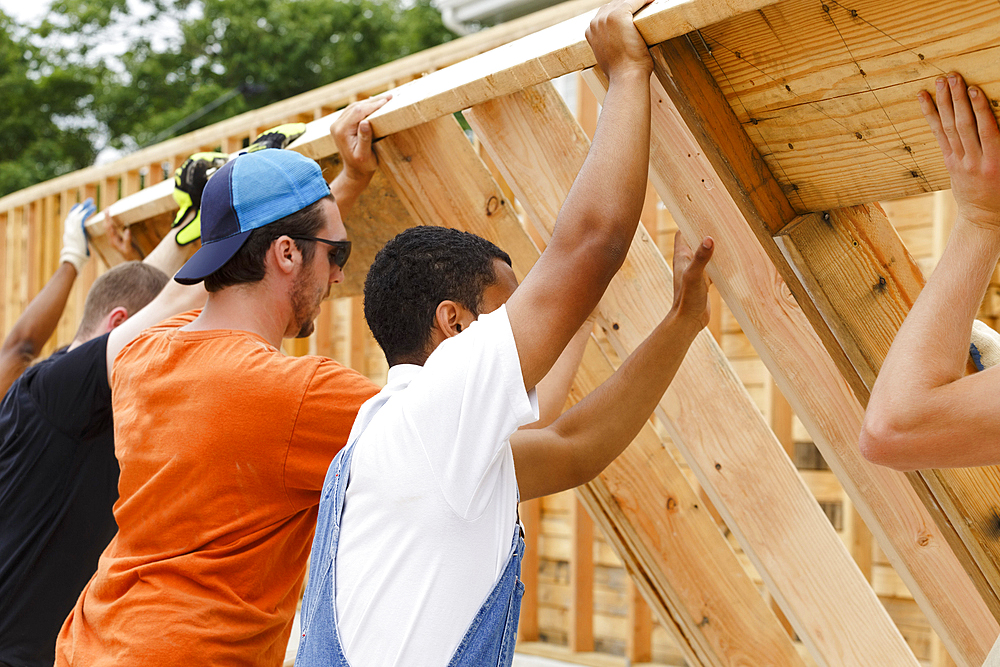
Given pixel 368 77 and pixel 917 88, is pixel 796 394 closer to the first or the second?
pixel 917 88

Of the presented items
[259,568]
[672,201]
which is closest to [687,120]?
[672,201]

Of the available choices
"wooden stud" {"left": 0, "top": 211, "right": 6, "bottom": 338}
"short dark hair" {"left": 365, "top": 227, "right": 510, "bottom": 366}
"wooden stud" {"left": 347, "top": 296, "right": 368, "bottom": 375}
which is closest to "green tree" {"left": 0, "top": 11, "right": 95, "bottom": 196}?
"wooden stud" {"left": 0, "top": 211, "right": 6, "bottom": 338}

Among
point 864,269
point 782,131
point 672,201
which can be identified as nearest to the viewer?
point 782,131

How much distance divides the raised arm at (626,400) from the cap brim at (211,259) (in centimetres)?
66

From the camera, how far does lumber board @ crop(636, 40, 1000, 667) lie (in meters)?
1.57

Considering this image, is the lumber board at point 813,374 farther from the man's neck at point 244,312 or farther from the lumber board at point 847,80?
the man's neck at point 244,312

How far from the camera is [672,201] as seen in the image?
1602 millimetres

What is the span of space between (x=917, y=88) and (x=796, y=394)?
2.11 feet

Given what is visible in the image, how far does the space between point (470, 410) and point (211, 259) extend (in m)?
0.79

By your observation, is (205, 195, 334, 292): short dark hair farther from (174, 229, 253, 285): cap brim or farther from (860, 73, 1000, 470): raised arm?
(860, 73, 1000, 470): raised arm

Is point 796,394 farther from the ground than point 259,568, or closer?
A: farther from the ground

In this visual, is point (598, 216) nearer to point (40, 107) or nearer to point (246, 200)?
point (246, 200)

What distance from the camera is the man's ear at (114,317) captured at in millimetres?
2432

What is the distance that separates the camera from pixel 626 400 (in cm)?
163
